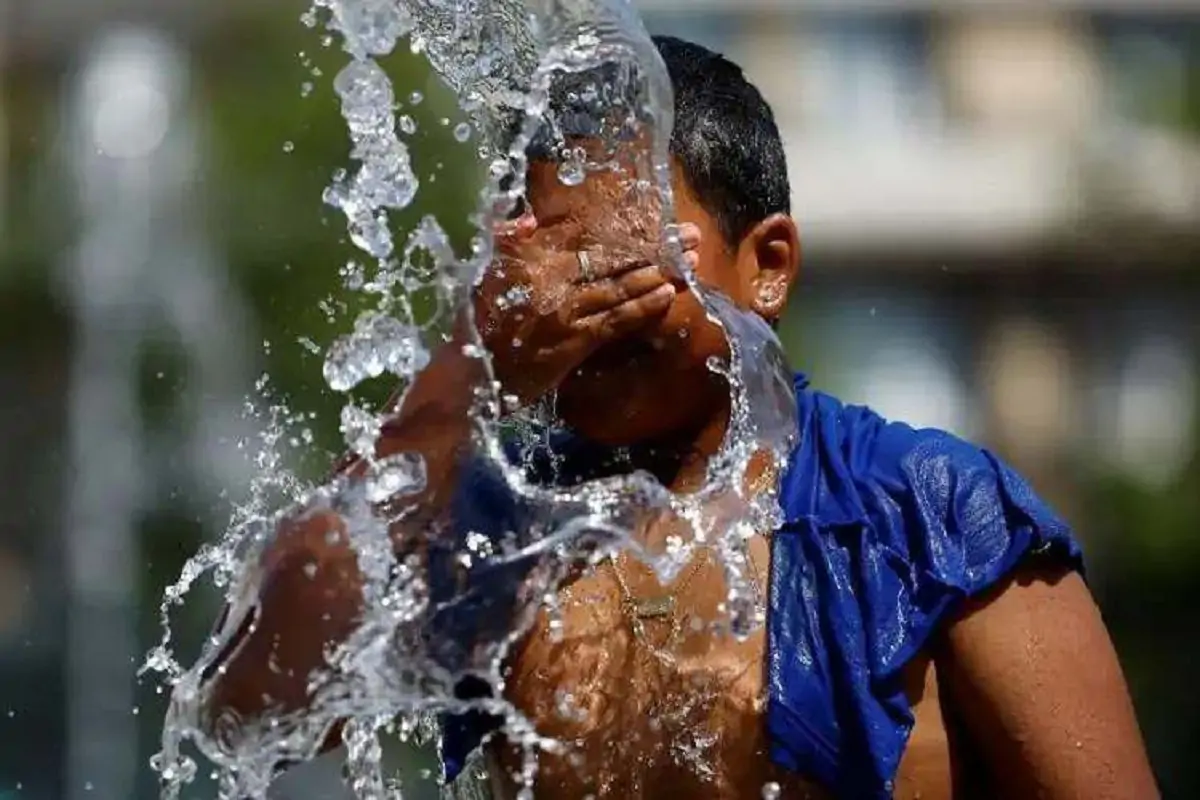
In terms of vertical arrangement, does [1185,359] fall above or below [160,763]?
below

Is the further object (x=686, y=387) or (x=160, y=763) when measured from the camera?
(x=160, y=763)

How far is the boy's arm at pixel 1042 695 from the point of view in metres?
2.10

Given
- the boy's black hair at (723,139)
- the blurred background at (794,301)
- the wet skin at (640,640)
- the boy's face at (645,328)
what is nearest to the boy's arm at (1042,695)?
the wet skin at (640,640)

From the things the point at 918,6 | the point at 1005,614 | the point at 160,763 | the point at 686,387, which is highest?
the point at 686,387

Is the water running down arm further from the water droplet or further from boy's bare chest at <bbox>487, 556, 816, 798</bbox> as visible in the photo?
boy's bare chest at <bbox>487, 556, 816, 798</bbox>

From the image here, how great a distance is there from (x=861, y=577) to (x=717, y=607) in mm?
157

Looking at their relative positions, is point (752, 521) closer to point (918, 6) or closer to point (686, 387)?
point (686, 387)

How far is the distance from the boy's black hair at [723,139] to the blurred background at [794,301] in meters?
7.33

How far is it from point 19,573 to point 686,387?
9676mm

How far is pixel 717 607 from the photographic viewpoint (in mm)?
2252

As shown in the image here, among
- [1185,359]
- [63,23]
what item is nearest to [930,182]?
[1185,359]

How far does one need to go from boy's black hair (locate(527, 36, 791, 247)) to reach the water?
0.20 ft

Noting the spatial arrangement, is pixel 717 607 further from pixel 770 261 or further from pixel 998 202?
pixel 998 202

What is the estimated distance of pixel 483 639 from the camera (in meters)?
Answer: 2.21
